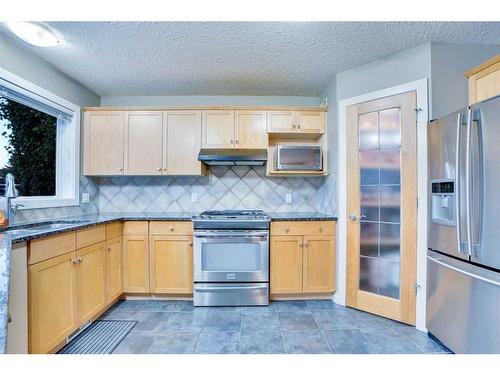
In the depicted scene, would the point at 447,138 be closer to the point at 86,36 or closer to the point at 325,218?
the point at 325,218

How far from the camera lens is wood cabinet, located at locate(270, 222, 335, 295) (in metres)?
2.48

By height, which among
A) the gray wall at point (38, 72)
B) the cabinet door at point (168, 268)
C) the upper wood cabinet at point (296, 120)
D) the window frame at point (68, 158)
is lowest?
the cabinet door at point (168, 268)

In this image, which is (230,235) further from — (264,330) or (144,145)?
(144,145)

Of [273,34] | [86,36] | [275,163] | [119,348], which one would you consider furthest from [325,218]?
[86,36]

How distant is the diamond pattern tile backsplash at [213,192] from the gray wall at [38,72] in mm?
1018

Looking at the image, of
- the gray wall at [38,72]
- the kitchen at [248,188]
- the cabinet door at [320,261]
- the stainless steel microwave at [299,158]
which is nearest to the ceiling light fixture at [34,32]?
the kitchen at [248,188]

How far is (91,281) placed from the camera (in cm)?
199

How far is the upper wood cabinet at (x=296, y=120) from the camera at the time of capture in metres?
2.77

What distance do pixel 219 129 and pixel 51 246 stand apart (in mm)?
1861

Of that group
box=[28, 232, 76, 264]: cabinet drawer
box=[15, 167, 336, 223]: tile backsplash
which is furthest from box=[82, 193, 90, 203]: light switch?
box=[28, 232, 76, 264]: cabinet drawer

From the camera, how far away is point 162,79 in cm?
263

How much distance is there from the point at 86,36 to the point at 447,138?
2815 millimetres

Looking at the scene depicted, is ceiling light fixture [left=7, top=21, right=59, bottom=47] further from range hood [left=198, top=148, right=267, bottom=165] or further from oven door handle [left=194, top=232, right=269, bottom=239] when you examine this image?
oven door handle [left=194, top=232, right=269, bottom=239]

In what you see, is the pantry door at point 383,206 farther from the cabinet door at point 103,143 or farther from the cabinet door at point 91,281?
the cabinet door at point 103,143
